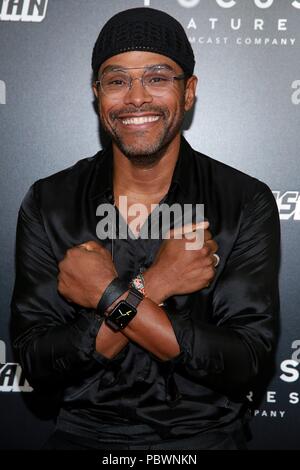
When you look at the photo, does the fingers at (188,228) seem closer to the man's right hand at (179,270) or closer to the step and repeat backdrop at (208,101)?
the man's right hand at (179,270)

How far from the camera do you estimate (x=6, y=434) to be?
2580 mm

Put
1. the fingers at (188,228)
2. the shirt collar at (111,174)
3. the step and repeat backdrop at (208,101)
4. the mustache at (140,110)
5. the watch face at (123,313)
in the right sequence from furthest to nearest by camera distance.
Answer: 1. the step and repeat backdrop at (208,101)
2. the shirt collar at (111,174)
3. the mustache at (140,110)
4. the fingers at (188,228)
5. the watch face at (123,313)

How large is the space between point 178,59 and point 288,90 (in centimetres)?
74

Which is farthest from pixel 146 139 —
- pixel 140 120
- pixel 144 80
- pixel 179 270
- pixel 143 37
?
pixel 179 270

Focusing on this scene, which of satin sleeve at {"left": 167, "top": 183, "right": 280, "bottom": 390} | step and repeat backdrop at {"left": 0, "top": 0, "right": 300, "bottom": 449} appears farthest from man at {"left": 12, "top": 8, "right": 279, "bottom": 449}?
step and repeat backdrop at {"left": 0, "top": 0, "right": 300, "bottom": 449}

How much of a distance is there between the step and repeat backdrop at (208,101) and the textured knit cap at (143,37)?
62 centimetres

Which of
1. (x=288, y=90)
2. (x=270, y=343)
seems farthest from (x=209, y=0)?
(x=270, y=343)

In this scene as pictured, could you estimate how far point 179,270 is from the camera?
1.64 metres

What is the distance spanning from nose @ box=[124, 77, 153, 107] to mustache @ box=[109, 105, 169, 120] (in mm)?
15

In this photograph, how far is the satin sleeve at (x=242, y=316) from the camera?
1576 mm

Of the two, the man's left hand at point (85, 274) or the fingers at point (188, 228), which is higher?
the fingers at point (188, 228)

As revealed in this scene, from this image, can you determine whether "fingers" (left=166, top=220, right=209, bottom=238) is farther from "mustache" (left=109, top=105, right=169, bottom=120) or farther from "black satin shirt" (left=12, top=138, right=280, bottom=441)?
"mustache" (left=109, top=105, right=169, bottom=120)

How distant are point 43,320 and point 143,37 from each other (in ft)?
2.61

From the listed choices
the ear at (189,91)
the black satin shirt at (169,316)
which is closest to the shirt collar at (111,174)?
the black satin shirt at (169,316)
